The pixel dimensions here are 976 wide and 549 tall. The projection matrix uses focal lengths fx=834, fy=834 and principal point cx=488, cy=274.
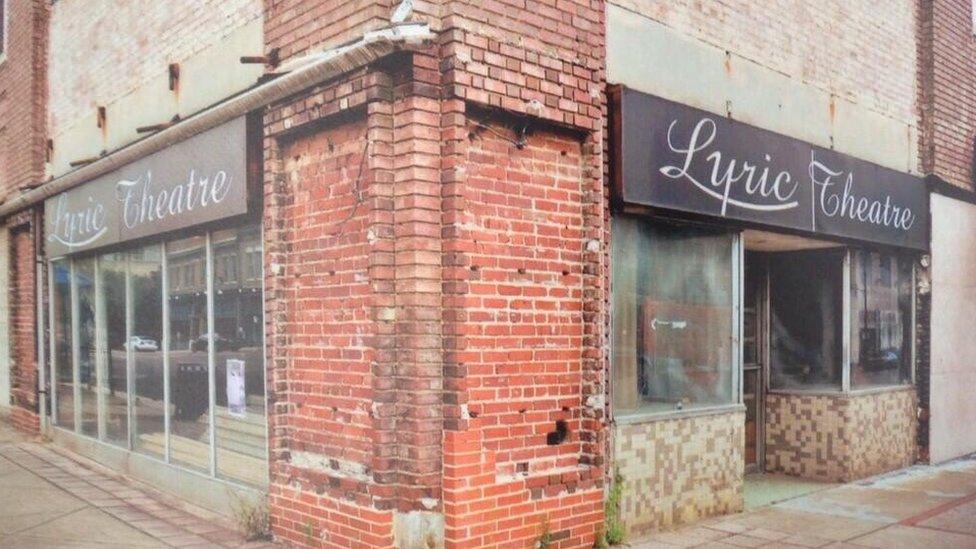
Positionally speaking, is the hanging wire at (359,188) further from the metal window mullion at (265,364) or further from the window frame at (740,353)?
the window frame at (740,353)

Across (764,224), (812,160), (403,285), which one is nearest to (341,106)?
(403,285)

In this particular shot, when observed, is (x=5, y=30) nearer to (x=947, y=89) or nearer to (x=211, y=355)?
(x=211, y=355)

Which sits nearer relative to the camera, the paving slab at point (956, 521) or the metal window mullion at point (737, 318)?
the paving slab at point (956, 521)

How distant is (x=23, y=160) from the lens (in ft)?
35.9

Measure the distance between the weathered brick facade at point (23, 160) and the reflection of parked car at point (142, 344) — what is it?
318 centimetres

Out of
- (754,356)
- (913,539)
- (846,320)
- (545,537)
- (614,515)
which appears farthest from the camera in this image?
(754,356)

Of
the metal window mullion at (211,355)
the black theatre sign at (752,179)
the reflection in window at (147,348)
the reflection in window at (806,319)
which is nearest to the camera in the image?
the black theatre sign at (752,179)

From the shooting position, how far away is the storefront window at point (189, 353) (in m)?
7.07

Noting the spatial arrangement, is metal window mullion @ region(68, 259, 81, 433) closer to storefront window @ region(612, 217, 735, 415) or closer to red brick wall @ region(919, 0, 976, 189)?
storefront window @ region(612, 217, 735, 415)

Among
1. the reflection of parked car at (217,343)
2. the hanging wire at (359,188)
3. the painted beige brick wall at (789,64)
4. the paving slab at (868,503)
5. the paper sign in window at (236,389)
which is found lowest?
the paving slab at (868,503)

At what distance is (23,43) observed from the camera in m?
10.9

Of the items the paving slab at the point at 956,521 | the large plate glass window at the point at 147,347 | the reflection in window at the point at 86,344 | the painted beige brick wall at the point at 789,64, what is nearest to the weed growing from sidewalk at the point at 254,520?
the large plate glass window at the point at 147,347

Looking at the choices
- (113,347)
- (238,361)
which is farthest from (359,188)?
(113,347)

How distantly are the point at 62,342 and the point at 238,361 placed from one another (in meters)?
4.64
